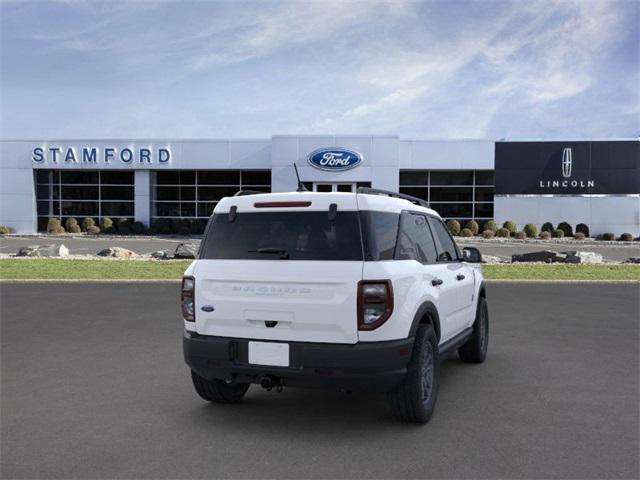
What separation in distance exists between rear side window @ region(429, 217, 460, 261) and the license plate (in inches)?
82.5

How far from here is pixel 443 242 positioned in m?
6.40

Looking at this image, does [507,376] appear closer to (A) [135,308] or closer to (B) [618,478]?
(B) [618,478]

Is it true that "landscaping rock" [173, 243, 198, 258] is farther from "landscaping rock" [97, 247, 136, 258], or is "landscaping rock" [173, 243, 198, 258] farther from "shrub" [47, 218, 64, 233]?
"shrub" [47, 218, 64, 233]

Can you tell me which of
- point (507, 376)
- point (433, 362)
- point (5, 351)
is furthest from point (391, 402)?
point (5, 351)

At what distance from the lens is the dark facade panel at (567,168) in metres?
35.7

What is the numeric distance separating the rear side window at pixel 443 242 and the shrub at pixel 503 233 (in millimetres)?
29220

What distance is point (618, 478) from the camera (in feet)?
12.8

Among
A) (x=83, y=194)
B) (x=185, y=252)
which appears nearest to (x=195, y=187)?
(x=83, y=194)

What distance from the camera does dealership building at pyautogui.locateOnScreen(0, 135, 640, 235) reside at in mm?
35188

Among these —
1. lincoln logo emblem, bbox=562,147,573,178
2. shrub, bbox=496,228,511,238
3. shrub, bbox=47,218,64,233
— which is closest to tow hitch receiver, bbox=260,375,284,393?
shrub, bbox=496,228,511,238

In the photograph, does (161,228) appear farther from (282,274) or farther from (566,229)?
(282,274)

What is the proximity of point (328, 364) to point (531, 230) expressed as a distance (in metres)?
32.4

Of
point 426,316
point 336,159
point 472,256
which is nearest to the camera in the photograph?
point 426,316

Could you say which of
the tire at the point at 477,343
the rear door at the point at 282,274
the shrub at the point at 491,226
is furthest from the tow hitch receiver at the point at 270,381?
the shrub at the point at 491,226
